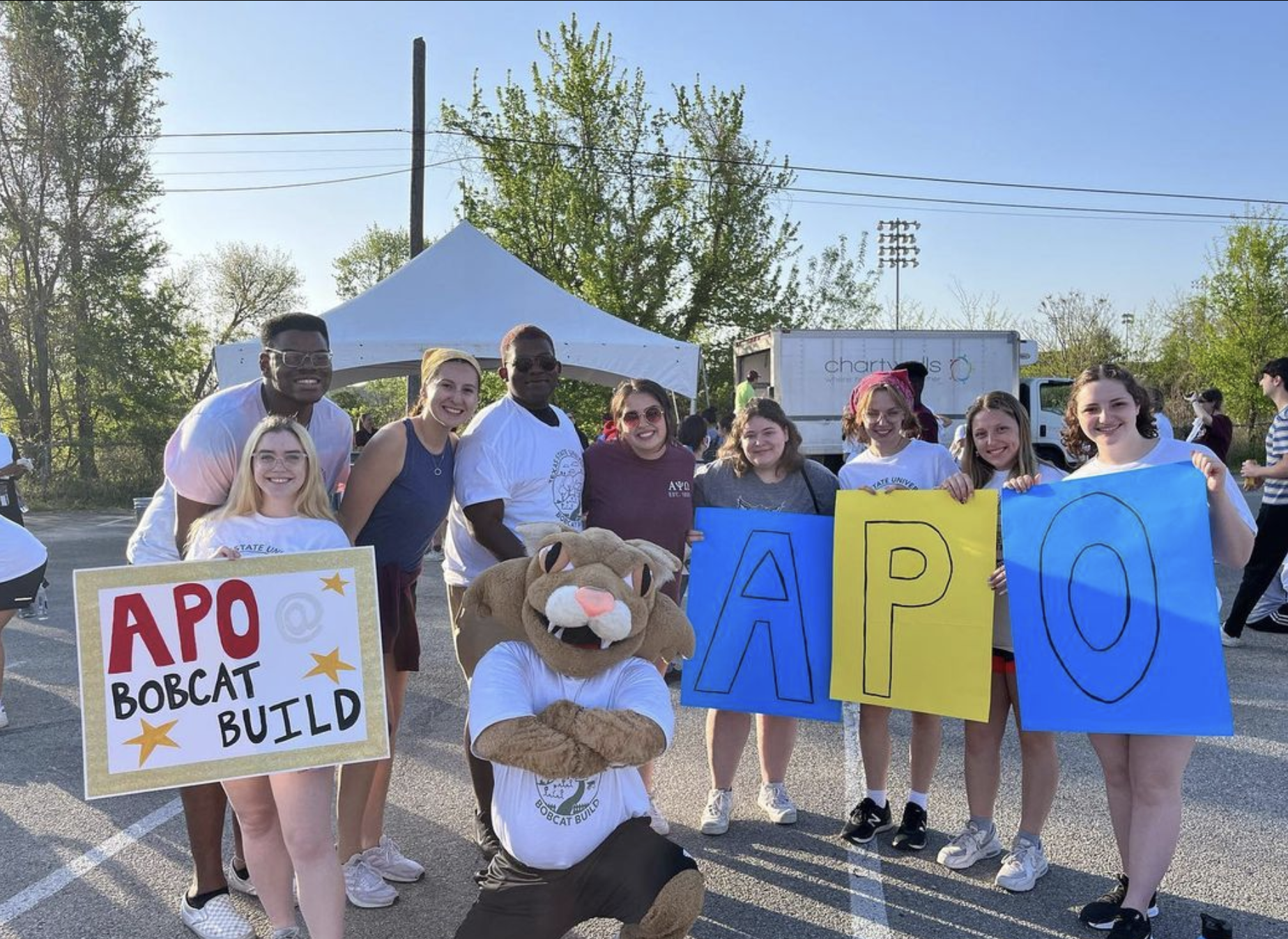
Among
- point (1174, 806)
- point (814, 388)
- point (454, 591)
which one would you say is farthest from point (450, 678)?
point (814, 388)

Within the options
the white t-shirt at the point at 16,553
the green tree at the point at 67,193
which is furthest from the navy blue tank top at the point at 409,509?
the green tree at the point at 67,193

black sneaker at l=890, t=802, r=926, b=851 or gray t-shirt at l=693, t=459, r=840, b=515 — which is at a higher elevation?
gray t-shirt at l=693, t=459, r=840, b=515

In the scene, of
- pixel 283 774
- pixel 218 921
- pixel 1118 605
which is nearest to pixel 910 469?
pixel 1118 605

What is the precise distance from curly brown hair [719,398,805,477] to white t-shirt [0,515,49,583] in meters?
3.63

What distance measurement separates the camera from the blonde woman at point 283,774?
2496mm

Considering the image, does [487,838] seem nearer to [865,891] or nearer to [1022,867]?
[865,891]

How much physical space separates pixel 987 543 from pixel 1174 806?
39.8 inches

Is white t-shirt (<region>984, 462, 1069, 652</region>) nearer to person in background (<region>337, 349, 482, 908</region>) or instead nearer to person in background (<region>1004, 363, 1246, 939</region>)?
person in background (<region>1004, 363, 1246, 939</region>)

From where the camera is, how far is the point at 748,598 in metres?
3.66

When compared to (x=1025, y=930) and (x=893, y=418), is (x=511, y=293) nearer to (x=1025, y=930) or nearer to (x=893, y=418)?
(x=893, y=418)

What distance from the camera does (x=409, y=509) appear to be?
10.2 feet

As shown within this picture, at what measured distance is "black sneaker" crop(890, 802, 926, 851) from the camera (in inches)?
136

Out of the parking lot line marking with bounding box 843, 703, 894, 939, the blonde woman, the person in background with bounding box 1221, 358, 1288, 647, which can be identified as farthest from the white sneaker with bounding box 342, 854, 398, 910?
the person in background with bounding box 1221, 358, 1288, 647

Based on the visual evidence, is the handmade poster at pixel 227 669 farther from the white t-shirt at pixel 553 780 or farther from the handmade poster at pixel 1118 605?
the handmade poster at pixel 1118 605
